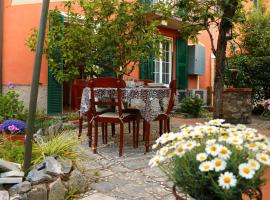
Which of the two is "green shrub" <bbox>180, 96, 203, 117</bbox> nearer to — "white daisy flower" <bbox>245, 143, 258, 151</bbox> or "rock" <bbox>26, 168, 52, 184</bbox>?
"rock" <bbox>26, 168, 52, 184</bbox>

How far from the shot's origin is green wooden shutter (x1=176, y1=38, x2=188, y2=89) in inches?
500

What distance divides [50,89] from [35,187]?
16.9 feet

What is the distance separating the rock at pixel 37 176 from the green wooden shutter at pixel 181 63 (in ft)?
31.7

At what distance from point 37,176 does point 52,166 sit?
0.18 meters

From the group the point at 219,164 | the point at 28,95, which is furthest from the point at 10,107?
the point at 219,164

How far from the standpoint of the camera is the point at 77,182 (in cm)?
361

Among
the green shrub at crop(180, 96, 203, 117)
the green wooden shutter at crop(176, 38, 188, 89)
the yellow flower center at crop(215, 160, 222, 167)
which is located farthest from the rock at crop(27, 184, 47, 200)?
the green wooden shutter at crop(176, 38, 188, 89)

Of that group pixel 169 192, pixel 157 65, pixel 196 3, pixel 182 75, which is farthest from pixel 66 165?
pixel 182 75

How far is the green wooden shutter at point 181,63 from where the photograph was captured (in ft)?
41.7

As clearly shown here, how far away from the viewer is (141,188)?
3797 millimetres

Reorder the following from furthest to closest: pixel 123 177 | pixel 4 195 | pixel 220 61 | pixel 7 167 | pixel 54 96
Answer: pixel 54 96
pixel 220 61
pixel 123 177
pixel 7 167
pixel 4 195

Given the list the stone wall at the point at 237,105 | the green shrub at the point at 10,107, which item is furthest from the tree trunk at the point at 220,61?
the green shrub at the point at 10,107

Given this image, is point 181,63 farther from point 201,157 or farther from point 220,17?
point 201,157

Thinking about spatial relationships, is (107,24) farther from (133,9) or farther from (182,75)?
(182,75)
